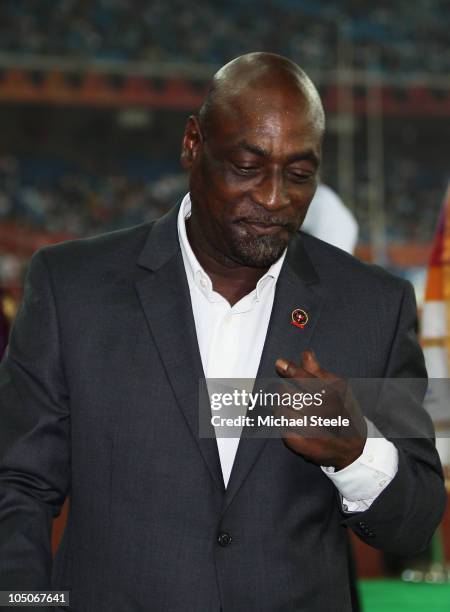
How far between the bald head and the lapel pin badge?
0.86ft

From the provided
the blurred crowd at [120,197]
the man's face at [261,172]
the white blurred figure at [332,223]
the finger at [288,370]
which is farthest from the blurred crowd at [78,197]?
Result: the finger at [288,370]

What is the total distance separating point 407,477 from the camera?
1.30 metres

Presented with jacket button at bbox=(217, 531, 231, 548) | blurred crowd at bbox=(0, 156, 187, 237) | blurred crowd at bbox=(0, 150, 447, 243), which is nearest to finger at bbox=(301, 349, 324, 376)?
jacket button at bbox=(217, 531, 231, 548)

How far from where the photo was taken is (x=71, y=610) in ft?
4.37

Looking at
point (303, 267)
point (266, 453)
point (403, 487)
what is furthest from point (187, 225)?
point (403, 487)

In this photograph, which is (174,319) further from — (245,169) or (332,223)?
(332,223)

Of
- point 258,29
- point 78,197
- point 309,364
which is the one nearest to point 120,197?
point 78,197

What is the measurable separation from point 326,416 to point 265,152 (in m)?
0.38

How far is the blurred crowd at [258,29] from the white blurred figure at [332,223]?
1033 centimetres

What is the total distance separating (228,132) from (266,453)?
45 cm

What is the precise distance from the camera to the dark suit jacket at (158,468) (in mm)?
1275

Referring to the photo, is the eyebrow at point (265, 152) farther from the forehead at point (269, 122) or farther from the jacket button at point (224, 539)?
the jacket button at point (224, 539)

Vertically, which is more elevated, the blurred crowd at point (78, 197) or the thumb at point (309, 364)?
the blurred crowd at point (78, 197)

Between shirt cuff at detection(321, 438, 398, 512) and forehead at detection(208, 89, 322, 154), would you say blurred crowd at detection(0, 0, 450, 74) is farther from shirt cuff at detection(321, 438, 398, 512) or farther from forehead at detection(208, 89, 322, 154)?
shirt cuff at detection(321, 438, 398, 512)
